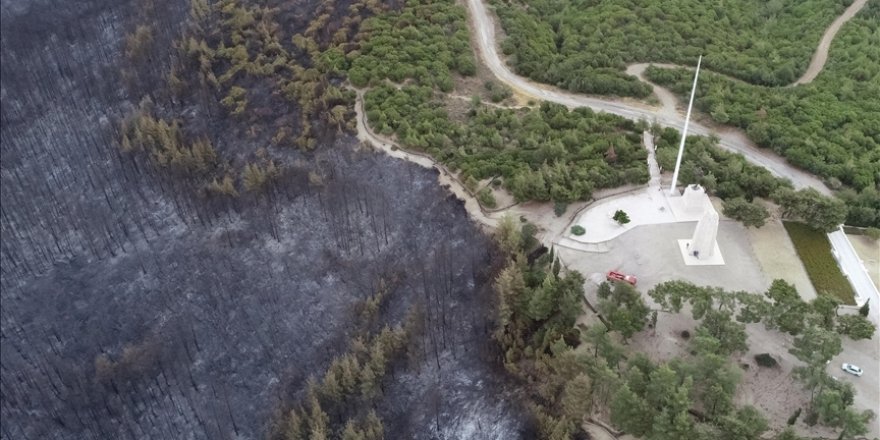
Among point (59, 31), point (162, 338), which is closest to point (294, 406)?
point (162, 338)

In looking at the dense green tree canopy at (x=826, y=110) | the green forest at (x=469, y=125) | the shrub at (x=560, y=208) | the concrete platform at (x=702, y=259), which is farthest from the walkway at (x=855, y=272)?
the shrub at (x=560, y=208)

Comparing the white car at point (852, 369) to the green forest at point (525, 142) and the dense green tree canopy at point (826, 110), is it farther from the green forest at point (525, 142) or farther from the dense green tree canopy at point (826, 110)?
the green forest at point (525, 142)

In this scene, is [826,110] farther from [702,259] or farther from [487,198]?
[487,198]

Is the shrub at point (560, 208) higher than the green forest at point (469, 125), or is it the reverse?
the green forest at point (469, 125)

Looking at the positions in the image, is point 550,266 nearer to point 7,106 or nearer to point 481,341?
point 481,341

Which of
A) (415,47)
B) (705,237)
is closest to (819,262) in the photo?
(705,237)

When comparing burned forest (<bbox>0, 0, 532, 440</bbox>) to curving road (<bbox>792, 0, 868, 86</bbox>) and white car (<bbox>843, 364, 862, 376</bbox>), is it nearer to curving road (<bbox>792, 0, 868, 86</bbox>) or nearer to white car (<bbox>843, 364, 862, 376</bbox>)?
white car (<bbox>843, 364, 862, 376</bbox>)
